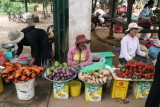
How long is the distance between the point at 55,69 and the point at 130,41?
1.87 meters

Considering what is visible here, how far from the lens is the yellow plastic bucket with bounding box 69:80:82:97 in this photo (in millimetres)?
3539

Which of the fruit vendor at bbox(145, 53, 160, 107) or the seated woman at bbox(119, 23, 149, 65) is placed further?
the seated woman at bbox(119, 23, 149, 65)

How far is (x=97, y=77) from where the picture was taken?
131 inches

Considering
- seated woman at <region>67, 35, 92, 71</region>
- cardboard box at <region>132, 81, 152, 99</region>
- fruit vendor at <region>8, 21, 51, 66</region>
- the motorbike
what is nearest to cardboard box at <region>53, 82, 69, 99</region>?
seated woman at <region>67, 35, 92, 71</region>

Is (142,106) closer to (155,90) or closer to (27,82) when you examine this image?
(155,90)

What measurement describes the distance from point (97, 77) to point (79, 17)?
151 centimetres

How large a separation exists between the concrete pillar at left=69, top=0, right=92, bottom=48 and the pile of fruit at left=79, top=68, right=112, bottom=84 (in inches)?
45.7

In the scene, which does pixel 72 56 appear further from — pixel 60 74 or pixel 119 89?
pixel 119 89

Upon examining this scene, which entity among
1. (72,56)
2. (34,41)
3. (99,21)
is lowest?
(72,56)

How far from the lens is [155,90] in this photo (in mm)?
2797

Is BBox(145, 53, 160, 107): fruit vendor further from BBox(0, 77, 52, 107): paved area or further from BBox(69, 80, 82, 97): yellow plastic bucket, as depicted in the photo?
BBox(0, 77, 52, 107): paved area

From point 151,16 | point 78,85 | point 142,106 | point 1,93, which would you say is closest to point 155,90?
point 142,106

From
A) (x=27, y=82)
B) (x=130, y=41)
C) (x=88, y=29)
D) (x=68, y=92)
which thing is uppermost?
(x=88, y=29)

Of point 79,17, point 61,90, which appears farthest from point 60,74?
point 79,17
